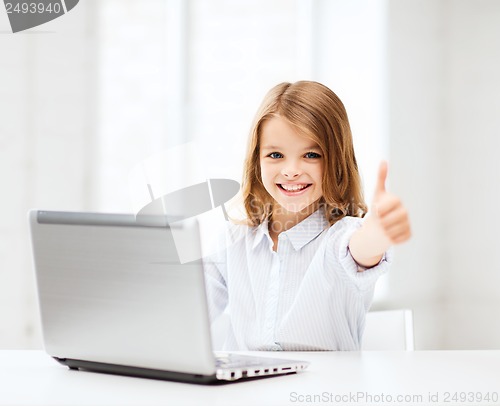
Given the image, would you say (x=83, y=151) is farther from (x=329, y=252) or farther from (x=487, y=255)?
(x=487, y=255)

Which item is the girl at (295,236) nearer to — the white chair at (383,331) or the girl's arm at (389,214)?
the white chair at (383,331)

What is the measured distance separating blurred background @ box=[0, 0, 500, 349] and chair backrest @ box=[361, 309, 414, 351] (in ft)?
3.51

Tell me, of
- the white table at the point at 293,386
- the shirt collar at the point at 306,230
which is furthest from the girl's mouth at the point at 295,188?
the white table at the point at 293,386

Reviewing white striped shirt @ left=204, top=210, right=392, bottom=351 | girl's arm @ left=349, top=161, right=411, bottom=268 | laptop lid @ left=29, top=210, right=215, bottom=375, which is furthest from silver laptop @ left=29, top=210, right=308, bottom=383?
white striped shirt @ left=204, top=210, right=392, bottom=351

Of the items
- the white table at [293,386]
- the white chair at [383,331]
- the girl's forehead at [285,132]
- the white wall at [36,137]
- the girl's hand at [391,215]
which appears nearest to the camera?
the white table at [293,386]

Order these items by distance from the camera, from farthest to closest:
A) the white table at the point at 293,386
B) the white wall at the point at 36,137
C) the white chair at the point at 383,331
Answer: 1. the white wall at the point at 36,137
2. the white chair at the point at 383,331
3. the white table at the point at 293,386

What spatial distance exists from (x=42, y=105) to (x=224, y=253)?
2.84 feet

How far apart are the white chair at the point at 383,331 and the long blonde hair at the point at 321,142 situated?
0.24m

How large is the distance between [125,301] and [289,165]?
63 cm

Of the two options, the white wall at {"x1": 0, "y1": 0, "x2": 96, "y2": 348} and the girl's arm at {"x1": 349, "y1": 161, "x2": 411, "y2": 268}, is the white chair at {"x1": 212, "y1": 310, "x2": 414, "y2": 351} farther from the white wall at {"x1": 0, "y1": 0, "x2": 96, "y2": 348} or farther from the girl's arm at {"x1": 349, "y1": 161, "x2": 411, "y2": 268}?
the white wall at {"x1": 0, "y1": 0, "x2": 96, "y2": 348}

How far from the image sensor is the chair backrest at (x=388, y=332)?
1540mm

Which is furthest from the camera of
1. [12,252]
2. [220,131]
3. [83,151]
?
[220,131]

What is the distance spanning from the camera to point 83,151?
222 centimetres

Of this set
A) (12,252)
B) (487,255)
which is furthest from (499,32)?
(12,252)
